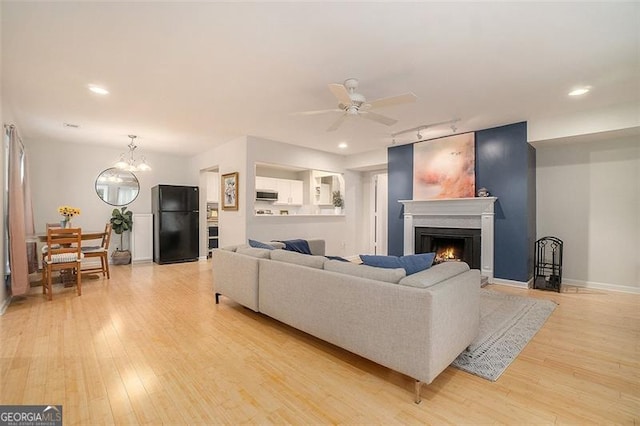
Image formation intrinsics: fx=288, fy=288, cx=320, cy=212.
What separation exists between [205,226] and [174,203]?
958 mm

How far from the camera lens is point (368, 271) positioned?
7.34ft

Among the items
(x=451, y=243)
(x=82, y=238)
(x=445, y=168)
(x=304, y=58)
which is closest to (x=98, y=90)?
(x=82, y=238)

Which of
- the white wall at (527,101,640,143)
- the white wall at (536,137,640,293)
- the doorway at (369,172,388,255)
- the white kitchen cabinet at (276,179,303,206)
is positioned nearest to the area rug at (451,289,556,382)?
the white wall at (536,137,640,293)

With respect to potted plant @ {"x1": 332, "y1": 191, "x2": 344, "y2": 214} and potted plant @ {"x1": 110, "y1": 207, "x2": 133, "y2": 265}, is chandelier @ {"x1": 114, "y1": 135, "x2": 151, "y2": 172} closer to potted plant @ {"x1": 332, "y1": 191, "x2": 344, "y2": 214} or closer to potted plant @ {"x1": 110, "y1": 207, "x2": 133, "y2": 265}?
potted plant @ {"x1": 110, "y1": 207, "x2": 133, "y2": 265}

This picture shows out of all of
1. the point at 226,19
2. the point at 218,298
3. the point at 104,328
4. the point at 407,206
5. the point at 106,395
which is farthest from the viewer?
the point at 407,206

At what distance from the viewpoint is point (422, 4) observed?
1970 mm

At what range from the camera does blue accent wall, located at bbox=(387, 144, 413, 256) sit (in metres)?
5.94

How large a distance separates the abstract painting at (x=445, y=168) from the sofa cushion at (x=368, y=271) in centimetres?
363

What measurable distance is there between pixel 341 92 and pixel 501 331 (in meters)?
2.82

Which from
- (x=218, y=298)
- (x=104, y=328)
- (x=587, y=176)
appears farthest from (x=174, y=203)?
(x=587, y=176)

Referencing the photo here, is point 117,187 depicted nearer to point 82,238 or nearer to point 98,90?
point 82,238

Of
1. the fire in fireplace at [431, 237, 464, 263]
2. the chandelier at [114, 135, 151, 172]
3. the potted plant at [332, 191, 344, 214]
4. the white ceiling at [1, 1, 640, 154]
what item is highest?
the white ceiling at [1, 1, 640, 154]

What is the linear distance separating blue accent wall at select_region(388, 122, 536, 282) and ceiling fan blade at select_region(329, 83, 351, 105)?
3.29m

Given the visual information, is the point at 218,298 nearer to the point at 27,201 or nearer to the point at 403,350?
the point at 403,350
